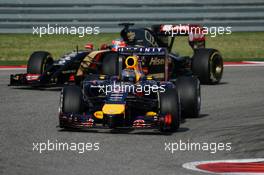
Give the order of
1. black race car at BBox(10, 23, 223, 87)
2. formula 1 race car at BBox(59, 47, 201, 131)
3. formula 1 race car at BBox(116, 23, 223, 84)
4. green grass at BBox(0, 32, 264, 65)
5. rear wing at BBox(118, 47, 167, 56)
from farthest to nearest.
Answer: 1. green grass at BBox(0, 32, 264, 65)
2. formula 1 race car at BBox(116, 23, 223, 84)
3. black race car at BBox(10, 23, 223, 87)
4. rear wing at BBox(118, 47, 167, 56)
5. formula 1 race car at BBox(59, 47, 201, 131)

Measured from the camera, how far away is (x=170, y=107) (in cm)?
1090

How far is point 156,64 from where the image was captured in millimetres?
16219

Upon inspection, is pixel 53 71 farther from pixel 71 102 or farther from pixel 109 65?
pixel 71 102

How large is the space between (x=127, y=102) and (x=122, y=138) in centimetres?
79

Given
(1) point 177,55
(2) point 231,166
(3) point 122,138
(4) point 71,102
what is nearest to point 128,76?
(4) point 71,102

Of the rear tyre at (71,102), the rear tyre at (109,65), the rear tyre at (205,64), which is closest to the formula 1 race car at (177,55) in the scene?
the rear tyre at (205,64)

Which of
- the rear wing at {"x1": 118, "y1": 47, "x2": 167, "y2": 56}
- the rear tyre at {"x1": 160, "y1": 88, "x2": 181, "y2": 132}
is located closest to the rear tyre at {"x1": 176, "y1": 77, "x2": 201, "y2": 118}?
the rear wing at {"x1": 118, "y1": 47, "x2": 167, "y2": 56}

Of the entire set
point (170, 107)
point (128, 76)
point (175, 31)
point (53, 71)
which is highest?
point (175, 31)

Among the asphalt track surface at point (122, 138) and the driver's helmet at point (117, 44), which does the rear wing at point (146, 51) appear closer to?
the asphalt track surface at point (122, 138)

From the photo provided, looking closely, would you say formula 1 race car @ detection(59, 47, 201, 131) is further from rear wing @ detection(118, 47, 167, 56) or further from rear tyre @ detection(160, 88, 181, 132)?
rear wing @ detection(118, 47, 167, 56)

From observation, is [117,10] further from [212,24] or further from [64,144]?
[64,144]

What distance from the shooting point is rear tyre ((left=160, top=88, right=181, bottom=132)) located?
1086cm

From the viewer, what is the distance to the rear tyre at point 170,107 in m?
10.9

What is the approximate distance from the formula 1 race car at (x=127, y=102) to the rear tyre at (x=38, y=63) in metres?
4.52
